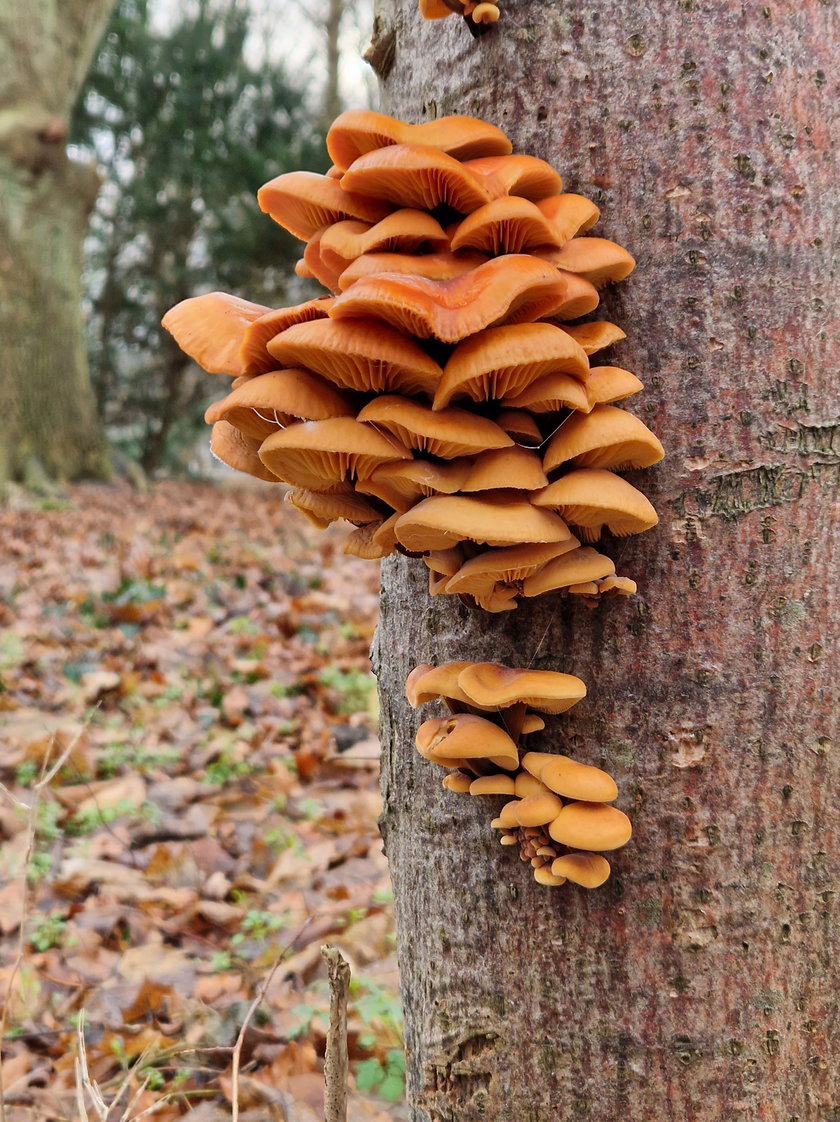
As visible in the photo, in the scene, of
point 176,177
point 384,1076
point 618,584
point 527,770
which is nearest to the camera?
point 618,584

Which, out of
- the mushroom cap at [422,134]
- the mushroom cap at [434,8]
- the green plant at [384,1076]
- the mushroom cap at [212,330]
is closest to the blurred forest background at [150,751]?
the green plant at [384,1076]

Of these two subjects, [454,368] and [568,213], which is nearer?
[454,368]

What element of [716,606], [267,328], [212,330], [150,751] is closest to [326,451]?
[267,328]

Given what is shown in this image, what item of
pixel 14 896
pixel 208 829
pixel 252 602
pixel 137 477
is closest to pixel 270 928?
pixel 208 829

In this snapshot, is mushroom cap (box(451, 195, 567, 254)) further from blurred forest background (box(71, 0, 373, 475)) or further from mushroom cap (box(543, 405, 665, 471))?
blurred forest background (box(71, 0, 373, 475))

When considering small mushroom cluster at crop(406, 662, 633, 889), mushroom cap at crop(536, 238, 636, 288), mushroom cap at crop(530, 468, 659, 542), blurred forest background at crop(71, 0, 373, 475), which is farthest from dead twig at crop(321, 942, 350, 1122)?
blurred forest background at crop(71, 0, 373, 475)

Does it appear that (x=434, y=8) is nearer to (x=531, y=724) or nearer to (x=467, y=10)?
(x=467, y=10)

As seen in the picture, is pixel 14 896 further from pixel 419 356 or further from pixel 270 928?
pixel 419 356
